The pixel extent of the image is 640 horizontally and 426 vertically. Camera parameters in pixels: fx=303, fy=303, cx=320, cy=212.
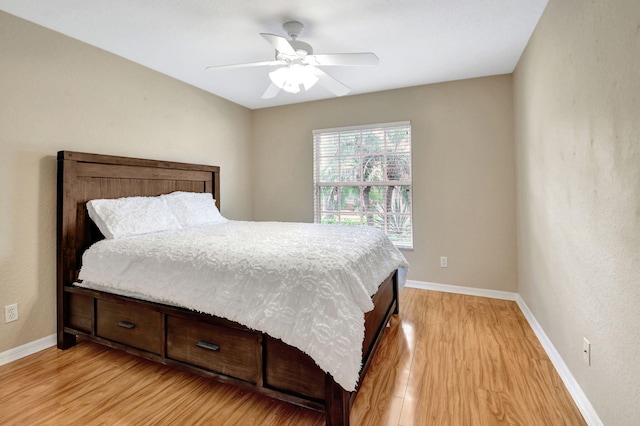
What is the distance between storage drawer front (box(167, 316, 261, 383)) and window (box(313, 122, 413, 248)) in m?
2.57

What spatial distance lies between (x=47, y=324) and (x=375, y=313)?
8.30ft

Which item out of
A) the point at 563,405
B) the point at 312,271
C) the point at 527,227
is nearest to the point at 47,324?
the point at 312,271

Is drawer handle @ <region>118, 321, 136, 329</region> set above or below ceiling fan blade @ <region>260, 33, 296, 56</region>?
below

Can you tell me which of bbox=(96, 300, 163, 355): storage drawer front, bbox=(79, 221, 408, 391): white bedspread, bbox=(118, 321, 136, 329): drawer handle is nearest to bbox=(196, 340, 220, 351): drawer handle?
bbox=(79, 221, 408, 391): white bedspread

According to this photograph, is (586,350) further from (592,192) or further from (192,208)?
(192,208)

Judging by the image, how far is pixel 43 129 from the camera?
233cm

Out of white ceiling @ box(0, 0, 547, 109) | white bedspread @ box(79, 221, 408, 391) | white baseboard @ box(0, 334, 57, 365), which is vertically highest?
white ceiling @ box(0, 0, 547, 109)

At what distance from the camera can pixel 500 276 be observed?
132 inches

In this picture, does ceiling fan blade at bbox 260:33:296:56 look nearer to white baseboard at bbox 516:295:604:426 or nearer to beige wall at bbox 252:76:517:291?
beige wall at bbox 252:76:517:291

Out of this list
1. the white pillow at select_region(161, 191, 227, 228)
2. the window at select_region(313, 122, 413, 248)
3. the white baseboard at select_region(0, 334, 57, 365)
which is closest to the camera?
the white baseboard at select_region(0, 334, 57, 365)

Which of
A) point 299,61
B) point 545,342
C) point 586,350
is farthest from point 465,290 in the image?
point 299,61

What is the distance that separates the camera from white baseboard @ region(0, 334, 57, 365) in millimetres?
2137

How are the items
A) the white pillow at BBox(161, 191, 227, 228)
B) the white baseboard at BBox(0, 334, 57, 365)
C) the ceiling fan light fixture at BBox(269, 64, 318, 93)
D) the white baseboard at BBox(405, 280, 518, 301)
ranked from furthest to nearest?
1. the white baseboard at BBox(405, 280, 518, 301)
2. the white pillow at BBox(161, 191, 227, 228)
3. the ceiling fan light fixture at BBox(269, 64, 318, 93)
4. the white baseboard at BBox(0, 334, 57, 365)

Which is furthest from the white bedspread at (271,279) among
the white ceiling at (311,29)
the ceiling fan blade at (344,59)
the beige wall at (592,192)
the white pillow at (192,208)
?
the white ceiling at (311,29)
